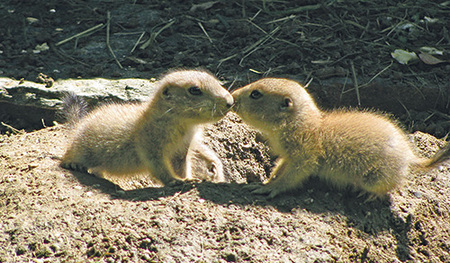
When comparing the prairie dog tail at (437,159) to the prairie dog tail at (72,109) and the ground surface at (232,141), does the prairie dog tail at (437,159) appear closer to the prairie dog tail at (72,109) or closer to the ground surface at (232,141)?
the ground surface at (232,141)

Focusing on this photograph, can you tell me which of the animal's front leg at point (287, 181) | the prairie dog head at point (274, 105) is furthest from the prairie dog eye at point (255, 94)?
the animal's front leg at point (287, 181)

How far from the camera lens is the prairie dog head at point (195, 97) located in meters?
5.33

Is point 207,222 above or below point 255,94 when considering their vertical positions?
below

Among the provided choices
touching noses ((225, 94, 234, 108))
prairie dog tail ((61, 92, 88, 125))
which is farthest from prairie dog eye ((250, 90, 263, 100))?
prairie dog tail ((61, 92, 88, 125))

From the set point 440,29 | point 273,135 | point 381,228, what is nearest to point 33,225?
point 273,135

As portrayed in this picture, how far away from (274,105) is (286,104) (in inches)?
5.1

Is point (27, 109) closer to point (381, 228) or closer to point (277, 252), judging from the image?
point (277, 252)

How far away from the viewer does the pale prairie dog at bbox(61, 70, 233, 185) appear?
539cm

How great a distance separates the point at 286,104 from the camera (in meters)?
5.29

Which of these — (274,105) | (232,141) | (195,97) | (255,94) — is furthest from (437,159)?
(232,141)

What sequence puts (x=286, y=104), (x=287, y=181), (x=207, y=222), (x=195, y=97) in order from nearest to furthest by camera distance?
1. (x=207, y=222)
2. (x=287, y=181)
3. (x=286, y=104)
4. (x=195, y=97)

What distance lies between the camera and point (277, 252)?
4.21m

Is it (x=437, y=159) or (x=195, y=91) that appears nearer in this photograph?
(x=437, y=159)

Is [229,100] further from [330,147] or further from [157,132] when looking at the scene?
[330,147]
